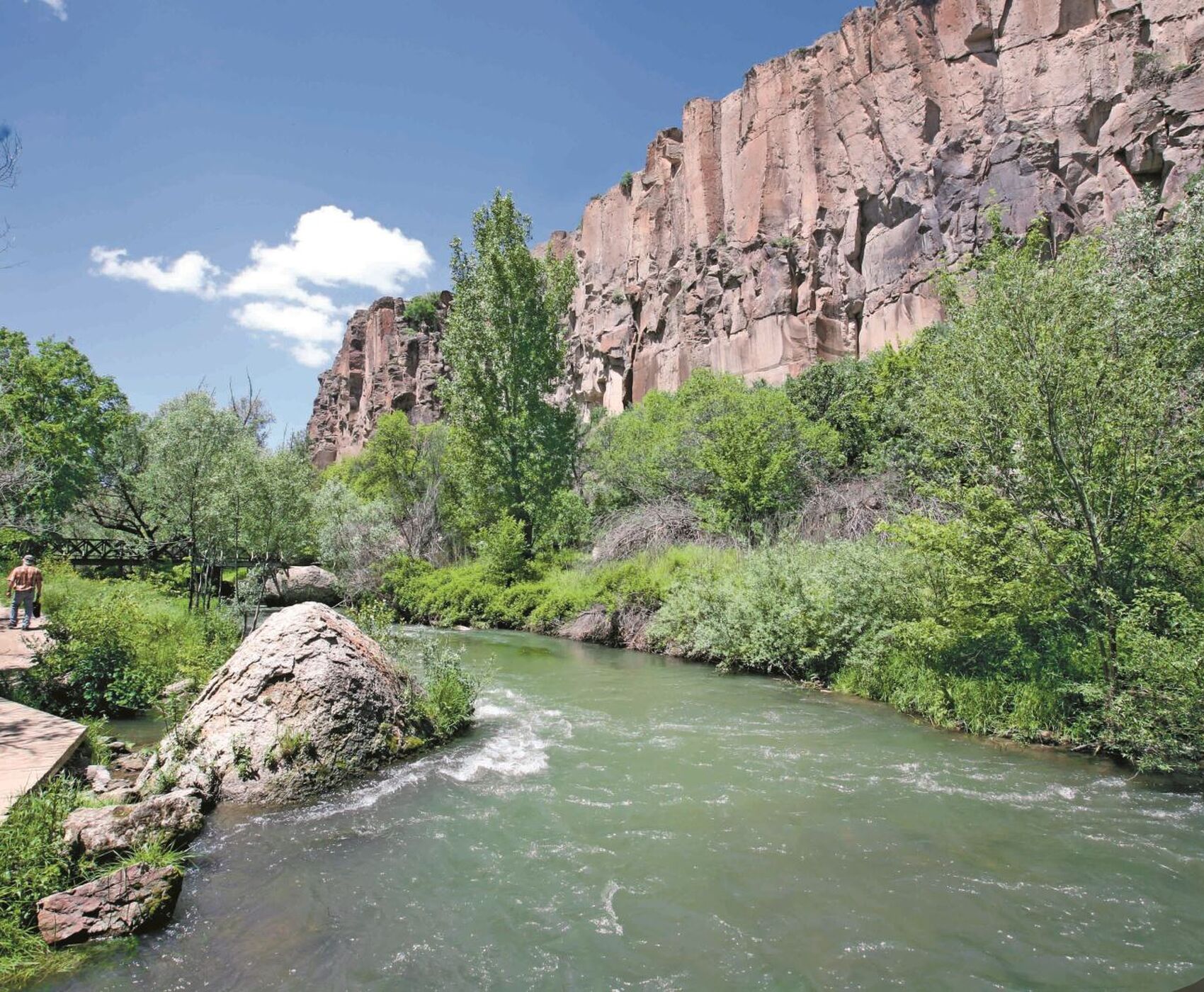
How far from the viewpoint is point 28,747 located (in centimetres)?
656

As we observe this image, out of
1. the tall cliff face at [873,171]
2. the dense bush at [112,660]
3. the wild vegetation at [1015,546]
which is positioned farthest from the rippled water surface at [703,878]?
the tall cliff face at [873,171]

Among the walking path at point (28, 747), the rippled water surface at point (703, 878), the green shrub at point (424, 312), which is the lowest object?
the rippled water surface at point (703, 878)

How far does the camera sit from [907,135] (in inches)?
1688

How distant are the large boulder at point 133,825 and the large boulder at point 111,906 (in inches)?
17.3

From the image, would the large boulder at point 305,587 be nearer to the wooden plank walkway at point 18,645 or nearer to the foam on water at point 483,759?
the wooden plank walkway at point 18,645

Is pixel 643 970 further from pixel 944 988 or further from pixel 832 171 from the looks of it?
pixel 832 171

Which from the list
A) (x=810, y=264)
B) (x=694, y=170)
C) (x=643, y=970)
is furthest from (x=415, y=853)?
(x=694, y=170)

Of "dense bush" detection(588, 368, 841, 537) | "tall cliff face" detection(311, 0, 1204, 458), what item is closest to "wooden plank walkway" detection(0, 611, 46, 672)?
"dense bush" detection(588, 368, 841, 537)

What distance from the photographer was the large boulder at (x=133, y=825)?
198 inches

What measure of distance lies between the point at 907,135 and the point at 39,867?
50.2m

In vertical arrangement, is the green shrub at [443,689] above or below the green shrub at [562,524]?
below

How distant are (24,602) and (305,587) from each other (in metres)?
16.1

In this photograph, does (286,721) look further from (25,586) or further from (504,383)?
(504,383)

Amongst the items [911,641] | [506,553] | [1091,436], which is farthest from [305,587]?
[1091,436]
